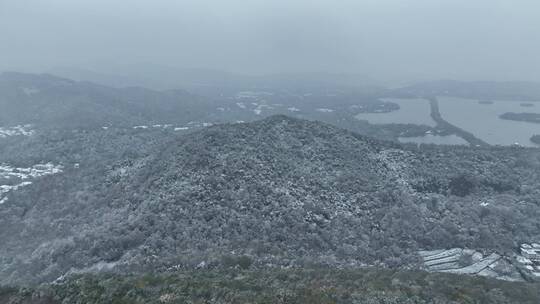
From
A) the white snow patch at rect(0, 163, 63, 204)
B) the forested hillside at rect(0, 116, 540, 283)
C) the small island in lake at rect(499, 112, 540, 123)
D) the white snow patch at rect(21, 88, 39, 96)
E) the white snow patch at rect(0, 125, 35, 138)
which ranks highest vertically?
the small island in lake at rect(499, 112, 540, 123)

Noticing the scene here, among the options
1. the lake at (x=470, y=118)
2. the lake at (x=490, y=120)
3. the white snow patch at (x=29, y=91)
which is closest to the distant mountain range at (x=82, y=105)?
the white snow patch at (x=29, y=91)

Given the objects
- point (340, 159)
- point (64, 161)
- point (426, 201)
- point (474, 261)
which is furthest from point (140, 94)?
point (474, 261)

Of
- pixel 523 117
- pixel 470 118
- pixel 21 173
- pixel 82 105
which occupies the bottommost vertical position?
pixel 21 173

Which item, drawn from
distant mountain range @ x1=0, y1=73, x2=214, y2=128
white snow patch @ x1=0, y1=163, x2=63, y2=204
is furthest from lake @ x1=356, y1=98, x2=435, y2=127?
white snow patch @ x1=0, y1=163, x2=63, y2=204

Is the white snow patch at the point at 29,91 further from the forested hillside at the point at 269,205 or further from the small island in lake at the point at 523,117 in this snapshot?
the small island in lake at the point at 523,117

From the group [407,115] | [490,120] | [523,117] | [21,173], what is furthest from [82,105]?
[523,117]

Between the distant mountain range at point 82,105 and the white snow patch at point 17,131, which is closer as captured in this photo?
the white snow patch at point 17,131

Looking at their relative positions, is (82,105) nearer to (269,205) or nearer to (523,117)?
(269,205)

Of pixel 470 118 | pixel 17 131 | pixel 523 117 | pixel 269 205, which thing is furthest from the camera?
pixel 470 118

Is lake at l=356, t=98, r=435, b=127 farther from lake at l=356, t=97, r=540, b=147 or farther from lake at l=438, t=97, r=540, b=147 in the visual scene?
lake at l=438, t=97, r=540, b=147

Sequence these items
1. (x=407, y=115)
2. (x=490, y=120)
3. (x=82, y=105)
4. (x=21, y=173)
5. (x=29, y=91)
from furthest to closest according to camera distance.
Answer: (x=407, y=115), (x=29, y=91), (x=490, y=120), (x=82, y=105), (x=21, y=173)
